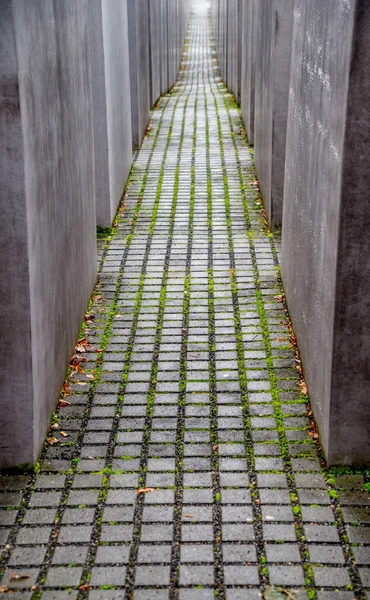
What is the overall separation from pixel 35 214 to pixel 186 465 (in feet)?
6.54

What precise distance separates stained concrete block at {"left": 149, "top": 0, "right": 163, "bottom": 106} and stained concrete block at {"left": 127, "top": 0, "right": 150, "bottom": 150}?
788mm

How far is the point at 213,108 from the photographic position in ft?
62.1

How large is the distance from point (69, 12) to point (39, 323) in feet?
9.65

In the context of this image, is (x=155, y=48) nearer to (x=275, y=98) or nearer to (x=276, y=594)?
(x=275, y=98)

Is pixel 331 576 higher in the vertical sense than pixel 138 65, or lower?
lower

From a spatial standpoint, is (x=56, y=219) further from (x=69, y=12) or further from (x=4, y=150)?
(x=69, y=12)

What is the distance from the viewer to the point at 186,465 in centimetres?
562

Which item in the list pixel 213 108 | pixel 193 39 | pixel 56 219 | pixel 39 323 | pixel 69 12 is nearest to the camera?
pixel 39 323

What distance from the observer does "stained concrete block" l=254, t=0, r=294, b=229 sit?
9688 millimetres

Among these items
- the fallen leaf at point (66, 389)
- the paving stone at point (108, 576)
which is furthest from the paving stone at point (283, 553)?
the fallen leaf at point (66, 389)

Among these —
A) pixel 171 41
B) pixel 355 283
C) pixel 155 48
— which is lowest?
pixel 171 41

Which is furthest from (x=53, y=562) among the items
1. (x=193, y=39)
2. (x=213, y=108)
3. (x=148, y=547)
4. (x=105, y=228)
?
(x=193, y=39)

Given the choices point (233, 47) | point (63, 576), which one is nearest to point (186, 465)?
point (63, 576)

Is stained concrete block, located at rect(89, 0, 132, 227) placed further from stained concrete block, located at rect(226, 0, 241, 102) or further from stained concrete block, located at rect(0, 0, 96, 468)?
stained concrete block, located at rect(226, 0, 241, 102)
